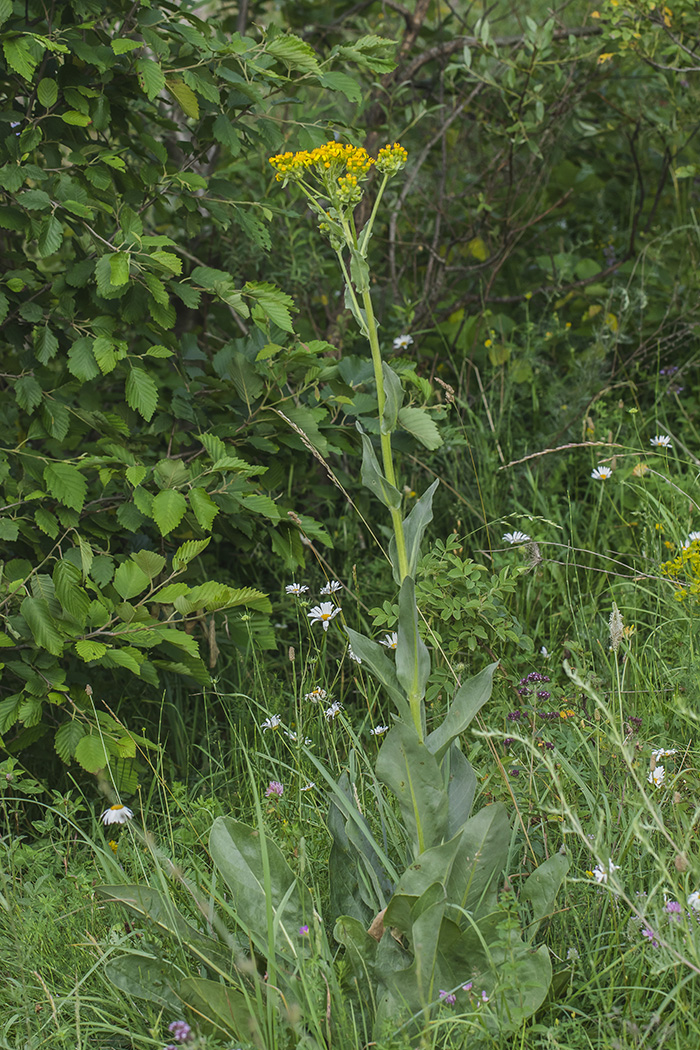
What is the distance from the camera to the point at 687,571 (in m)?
2.30

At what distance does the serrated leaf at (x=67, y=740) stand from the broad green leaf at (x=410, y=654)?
910mm

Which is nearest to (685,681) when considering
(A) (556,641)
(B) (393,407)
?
(A) (556,641)

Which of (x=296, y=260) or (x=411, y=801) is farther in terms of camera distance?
(x=296, y=260)

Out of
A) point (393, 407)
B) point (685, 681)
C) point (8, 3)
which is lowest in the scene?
point (685, 681)

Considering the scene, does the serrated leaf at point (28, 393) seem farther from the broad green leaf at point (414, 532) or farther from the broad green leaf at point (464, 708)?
the broad green leaf at point (464, 708)

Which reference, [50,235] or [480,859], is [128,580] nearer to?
[50,235]

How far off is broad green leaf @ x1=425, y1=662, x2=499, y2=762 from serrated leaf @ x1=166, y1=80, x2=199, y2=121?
1526 millimetres

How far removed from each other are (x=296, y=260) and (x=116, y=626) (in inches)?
66.1

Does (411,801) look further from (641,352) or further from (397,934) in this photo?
(641,352)

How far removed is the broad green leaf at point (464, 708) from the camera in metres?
1.44

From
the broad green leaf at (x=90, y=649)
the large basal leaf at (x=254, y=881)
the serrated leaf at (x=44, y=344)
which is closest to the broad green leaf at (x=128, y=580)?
the broad green leaf at (x=90, y=649)

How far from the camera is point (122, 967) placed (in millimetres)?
1478

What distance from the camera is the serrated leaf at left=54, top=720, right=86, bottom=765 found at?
6.57 ft

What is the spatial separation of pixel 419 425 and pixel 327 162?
17.1 inches
